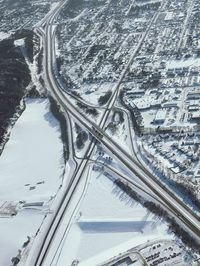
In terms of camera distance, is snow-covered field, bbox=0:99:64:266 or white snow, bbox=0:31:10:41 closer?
snow-covered field, bbox=0:99:64:266

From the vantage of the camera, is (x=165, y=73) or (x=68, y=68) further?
(x=68, y=68)

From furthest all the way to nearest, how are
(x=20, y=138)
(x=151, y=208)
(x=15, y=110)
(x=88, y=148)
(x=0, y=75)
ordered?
(x=0, y=75) < (x=15, y=110) < (x=20, y=138) < (x=88, y=148) < (x=151, y=208)

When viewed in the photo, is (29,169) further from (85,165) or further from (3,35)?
(3,35)

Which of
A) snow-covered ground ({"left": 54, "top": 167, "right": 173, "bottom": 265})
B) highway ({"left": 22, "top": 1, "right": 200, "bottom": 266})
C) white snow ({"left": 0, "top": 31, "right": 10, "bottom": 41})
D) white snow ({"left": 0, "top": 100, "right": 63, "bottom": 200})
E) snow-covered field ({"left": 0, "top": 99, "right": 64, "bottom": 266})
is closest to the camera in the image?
snow-covered ground ({"left": 54, "top": 167, "right": 173, "bottom": 265})

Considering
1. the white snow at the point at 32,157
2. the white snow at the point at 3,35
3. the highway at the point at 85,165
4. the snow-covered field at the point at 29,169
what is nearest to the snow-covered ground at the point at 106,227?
the highway at the point at 85,165

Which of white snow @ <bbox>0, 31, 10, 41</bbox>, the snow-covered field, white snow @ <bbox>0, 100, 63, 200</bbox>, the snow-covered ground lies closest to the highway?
Result: the snow-covered ground

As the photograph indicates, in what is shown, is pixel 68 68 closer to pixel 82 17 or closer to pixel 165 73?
pixel 165 73

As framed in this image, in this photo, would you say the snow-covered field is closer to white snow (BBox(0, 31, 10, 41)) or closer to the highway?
the highway

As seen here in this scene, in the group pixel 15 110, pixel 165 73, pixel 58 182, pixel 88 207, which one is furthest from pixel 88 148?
pixel 165 73

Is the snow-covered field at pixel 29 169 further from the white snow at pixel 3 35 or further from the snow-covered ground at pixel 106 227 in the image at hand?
the white snow at pixel 3 35
